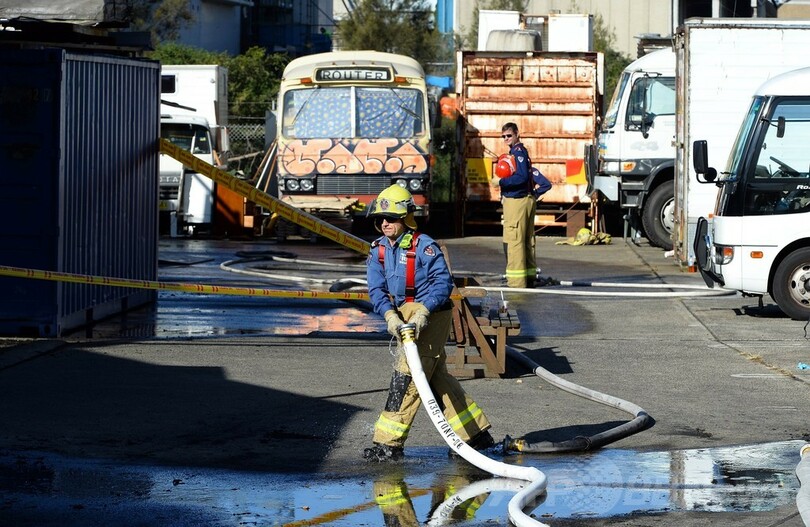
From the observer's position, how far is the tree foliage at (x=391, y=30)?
49.4 m

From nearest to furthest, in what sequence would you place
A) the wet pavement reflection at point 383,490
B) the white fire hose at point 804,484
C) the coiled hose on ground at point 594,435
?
the white fire hose at point 804,484 < the wet pavement reflection at point 383,490 < the coiled hose on ground at point 594,435

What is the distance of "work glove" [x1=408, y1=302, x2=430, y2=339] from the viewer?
739cm

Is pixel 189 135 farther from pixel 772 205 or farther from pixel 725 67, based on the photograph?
pixel 772 205

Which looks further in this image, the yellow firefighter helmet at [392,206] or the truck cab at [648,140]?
the truck cab at [648,140]

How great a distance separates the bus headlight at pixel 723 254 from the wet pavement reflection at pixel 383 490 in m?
5.99

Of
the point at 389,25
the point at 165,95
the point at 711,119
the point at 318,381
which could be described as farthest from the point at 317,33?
the point at 318,381

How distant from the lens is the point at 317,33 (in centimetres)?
6456

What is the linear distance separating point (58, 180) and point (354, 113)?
11658mm

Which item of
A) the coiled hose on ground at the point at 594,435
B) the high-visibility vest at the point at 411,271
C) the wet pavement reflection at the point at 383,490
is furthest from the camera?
the coiled hose on ground at the point at 594,435

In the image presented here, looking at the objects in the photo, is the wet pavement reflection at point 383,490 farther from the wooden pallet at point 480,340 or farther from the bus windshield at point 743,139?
the bus windshield at point 743,139

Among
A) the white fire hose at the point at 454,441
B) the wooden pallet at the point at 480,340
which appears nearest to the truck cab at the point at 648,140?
the wooden pallet at the point at 480,340

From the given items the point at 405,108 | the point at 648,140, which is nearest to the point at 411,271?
the point at 648,140

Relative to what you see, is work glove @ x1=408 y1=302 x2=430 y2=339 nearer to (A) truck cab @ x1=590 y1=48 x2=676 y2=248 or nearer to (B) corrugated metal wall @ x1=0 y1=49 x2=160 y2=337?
(B) corrugated metal wall @ x1=0 y1=49 x2=160 y2=337

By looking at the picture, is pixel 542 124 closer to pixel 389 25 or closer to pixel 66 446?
pixel 66 446
